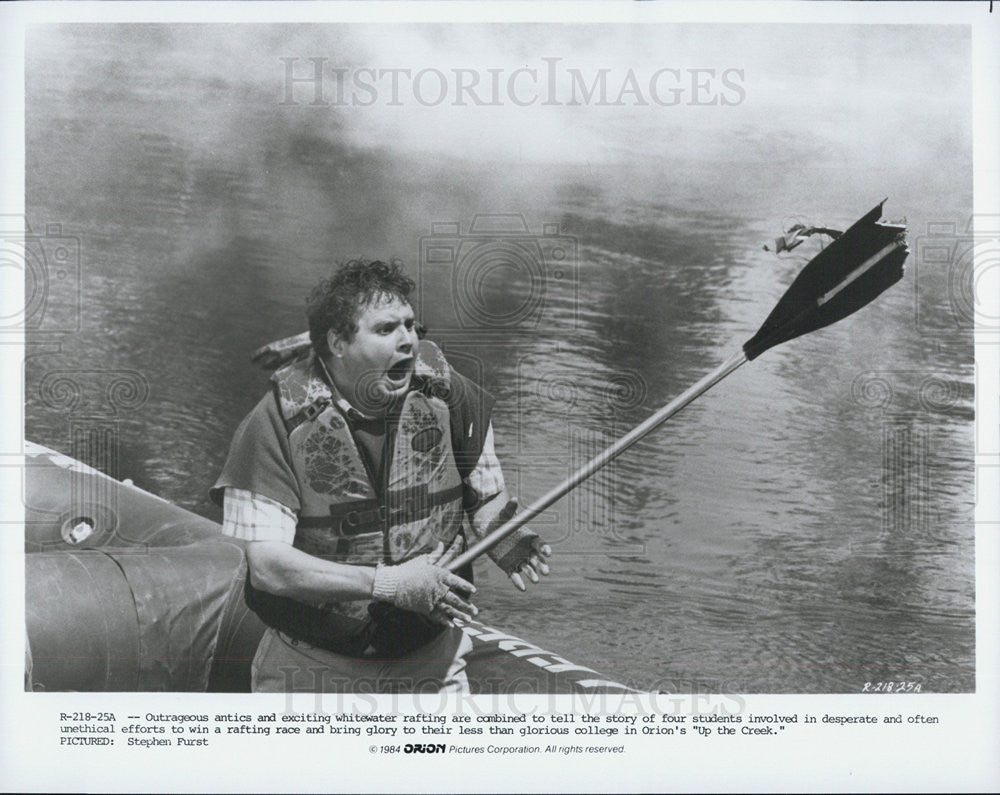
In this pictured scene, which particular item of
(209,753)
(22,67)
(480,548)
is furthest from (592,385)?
(22,67)

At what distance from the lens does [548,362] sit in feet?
13.3

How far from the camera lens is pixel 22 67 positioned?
159 inches

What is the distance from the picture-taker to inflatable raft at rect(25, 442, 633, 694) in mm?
3963

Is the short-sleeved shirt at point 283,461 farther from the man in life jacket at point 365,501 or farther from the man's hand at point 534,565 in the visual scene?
the man's hand at point 534,565

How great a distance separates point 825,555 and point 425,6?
241cm

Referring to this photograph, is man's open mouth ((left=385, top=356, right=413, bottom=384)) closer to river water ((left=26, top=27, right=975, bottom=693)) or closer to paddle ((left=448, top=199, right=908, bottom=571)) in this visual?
river water ((left=26, top=27, right=975, bottom=693))

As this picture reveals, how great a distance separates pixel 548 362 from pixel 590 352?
15 cm

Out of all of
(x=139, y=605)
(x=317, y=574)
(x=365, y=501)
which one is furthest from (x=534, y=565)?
(x=139, y=605)

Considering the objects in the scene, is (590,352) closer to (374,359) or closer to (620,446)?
(620,446)

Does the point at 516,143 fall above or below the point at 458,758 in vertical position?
above

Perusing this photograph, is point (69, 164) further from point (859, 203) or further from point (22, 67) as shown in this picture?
point (859, 203)

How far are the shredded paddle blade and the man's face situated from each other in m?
1.22

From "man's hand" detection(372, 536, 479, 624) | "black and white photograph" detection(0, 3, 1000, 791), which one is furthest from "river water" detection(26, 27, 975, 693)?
"man's hand" detection(372, 536, 479, 624)

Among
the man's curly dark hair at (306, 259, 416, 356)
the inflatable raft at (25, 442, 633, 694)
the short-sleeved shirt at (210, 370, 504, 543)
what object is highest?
the man's curly dark hair at (306, 259, 416, 356)
